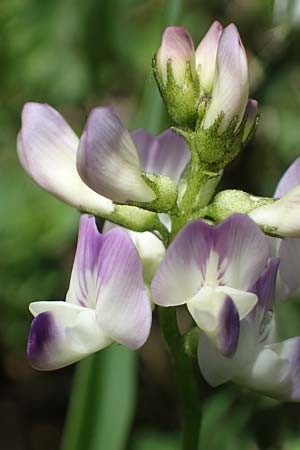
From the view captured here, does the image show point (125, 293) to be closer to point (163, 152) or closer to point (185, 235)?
point (185, 235)

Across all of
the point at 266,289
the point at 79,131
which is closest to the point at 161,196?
the point at 266,289

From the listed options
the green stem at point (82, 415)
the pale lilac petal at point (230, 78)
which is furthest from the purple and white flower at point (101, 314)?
the green stem at point (82, 415)

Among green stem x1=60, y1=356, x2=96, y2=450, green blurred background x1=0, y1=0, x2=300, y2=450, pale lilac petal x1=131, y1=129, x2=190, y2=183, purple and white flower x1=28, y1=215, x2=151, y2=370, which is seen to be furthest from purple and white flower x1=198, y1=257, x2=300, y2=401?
green blurred background x1=0, y1=0, x2=300, y2=450

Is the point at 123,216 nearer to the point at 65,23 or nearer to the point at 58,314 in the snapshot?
the point at 58,314

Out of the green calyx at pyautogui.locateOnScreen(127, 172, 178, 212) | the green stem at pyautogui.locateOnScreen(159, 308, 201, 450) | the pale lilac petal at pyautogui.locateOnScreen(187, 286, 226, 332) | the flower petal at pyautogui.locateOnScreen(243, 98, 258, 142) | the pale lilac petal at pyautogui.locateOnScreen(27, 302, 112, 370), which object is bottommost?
the green stem at pyautogui.locateOnScreen(159, 308, 201, 450)

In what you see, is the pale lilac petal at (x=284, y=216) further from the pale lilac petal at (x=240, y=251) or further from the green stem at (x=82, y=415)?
the green stem at (x=82, y=415)

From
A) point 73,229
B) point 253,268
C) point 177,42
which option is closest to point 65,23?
point 73,229

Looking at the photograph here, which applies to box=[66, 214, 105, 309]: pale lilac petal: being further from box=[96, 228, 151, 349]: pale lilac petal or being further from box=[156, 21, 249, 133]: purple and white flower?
box=[156, 21, 249, 133]: purple and white flower

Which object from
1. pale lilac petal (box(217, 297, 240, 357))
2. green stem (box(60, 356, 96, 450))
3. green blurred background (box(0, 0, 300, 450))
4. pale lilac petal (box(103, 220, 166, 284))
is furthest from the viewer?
green blurred background (box(0, 0, 300, 450))
